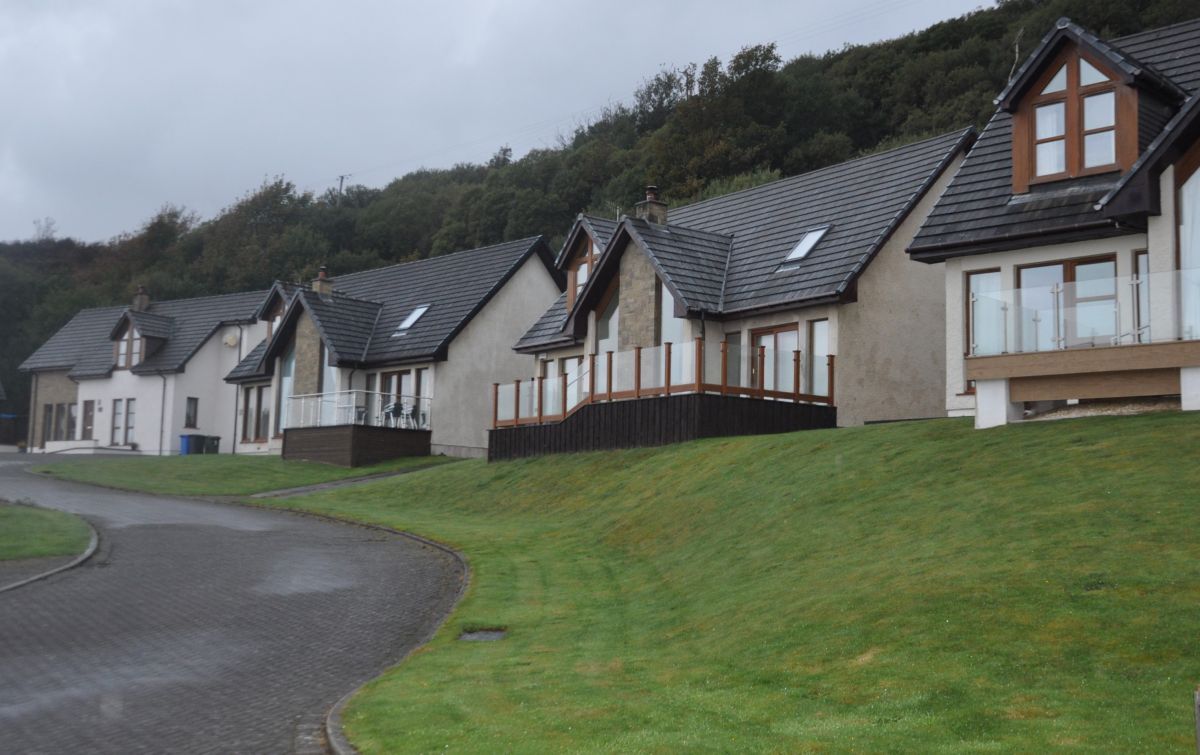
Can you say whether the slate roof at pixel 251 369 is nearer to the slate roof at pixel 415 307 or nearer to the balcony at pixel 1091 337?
the slate roof at pixel 415 307

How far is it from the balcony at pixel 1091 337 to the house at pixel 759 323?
8014mm

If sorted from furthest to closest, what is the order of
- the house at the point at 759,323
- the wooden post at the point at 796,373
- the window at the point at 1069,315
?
the wooden post at the point at 796,373
the house at the point at 759,323
the window at the point at 1069,315

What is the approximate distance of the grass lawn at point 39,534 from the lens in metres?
24.4

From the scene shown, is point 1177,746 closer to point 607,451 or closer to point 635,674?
point 635,674

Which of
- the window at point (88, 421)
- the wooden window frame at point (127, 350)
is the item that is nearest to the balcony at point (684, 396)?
the wooden window frame at point (127, 350)

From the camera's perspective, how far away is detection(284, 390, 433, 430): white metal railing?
1762 inches

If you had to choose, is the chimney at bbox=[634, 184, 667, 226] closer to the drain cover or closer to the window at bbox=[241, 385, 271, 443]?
the drain cover

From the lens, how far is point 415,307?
50.1 m

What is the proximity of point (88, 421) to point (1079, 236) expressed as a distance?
51.4 meters

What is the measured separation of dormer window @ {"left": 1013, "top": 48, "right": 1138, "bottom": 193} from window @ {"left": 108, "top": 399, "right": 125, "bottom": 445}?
4701cm

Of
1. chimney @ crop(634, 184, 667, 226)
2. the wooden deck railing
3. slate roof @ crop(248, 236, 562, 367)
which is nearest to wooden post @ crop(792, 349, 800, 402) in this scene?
the wooden deck railing

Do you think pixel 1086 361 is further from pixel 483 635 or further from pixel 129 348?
pixel 129 348

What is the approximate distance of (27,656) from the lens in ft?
53.8

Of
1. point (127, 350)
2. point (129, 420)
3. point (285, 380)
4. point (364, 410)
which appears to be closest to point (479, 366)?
point (364, 410)
